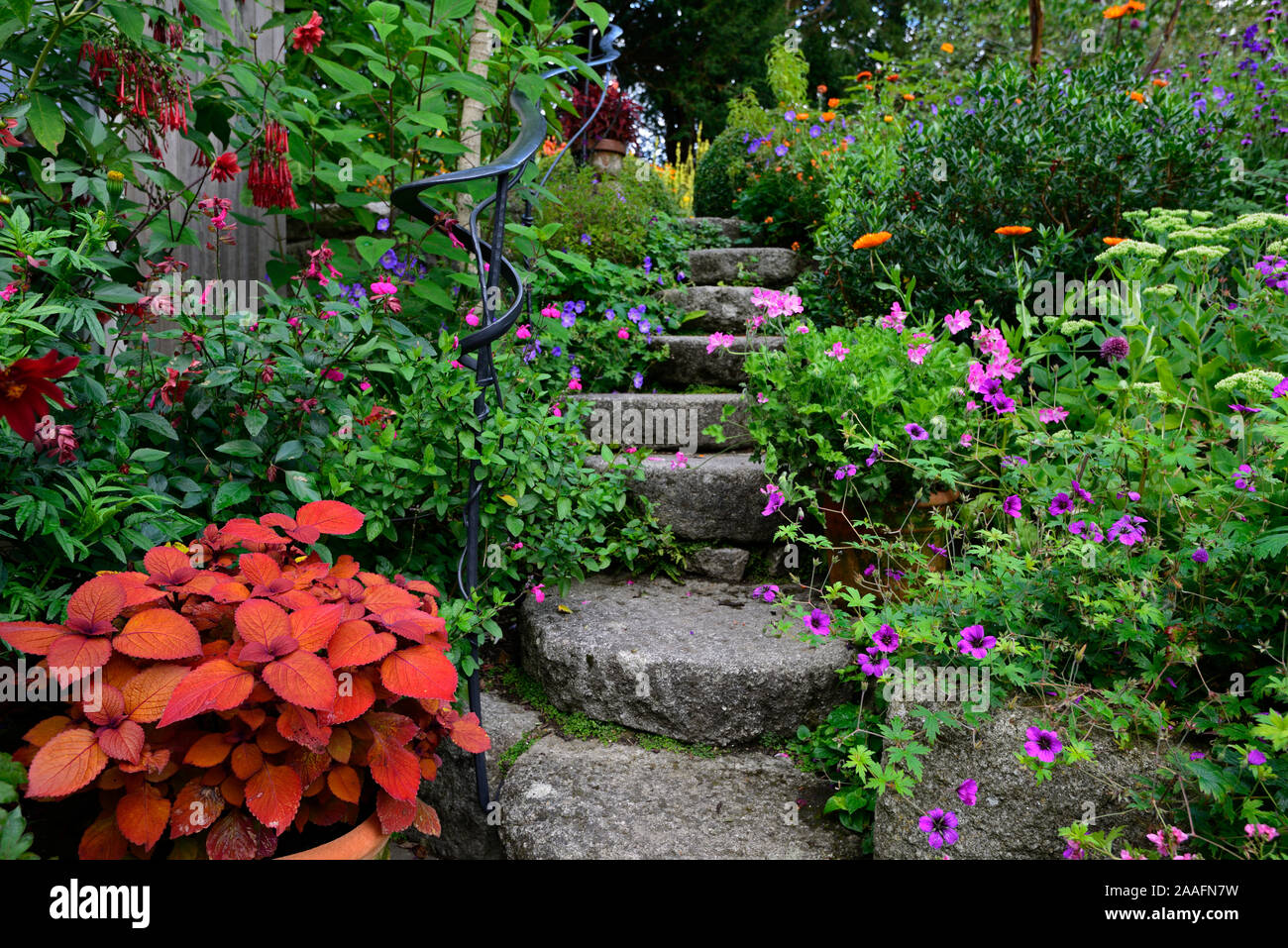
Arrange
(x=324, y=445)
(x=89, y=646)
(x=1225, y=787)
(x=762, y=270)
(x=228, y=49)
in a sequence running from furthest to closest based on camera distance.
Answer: (x=762, y=270), (x=228, y=49), (x=324, y=445), (x=1225, y=787), (x=89, y=646)

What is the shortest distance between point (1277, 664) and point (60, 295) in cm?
229

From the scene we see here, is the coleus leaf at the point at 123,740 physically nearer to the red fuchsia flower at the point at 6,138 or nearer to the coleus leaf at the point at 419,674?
the coleus leaf at the point at 419,674

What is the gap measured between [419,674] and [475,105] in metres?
2.34

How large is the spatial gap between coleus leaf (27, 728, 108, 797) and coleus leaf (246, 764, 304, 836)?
188 mm

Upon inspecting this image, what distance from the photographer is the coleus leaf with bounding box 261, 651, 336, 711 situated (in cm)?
102

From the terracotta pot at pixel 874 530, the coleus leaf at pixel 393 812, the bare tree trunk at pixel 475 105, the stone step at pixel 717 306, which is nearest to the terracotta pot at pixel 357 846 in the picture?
the coleus leaf at pixel 393 812

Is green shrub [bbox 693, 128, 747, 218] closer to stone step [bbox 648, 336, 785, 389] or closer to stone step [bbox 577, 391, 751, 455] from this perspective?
stone step [bbox 648, 336, 785, 389]

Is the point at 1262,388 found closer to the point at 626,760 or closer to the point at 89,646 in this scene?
the point at 626,760

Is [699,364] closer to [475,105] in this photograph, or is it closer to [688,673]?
[475,105]

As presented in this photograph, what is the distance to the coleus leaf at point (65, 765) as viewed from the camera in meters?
0.95

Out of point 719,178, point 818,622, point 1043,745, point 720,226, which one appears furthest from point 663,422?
point 719,178

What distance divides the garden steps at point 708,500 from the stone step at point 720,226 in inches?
134

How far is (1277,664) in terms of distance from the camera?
4.58 feet

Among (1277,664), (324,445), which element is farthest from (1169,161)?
(324,445)
